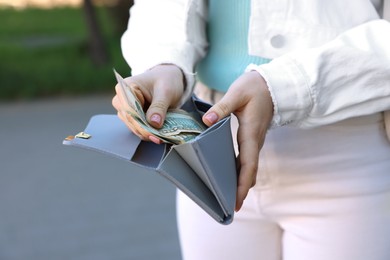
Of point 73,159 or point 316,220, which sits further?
point 73,159

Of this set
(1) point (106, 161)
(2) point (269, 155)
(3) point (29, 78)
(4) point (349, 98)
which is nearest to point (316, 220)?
(2) point (269, 155)

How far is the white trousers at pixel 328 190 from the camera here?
3.84 feet

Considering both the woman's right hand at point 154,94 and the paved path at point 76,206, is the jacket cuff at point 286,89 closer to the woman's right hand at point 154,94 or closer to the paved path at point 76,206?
the woman's right hand at point 154,94

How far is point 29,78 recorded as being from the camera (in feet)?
24.9

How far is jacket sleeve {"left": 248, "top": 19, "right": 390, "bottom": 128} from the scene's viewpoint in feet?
3.45

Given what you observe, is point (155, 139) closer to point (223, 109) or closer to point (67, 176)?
point (223, 109)

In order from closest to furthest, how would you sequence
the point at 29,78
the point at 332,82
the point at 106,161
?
the point at 332,82 < the point at 106,161 < the point at 29,78

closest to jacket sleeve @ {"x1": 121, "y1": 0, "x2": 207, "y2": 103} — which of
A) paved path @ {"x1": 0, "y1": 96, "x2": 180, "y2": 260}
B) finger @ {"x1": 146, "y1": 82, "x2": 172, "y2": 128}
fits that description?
finger @ {"x1": 146, "y1": 82, "x2": 172, "y2": 128}

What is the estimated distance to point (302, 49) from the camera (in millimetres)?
1147

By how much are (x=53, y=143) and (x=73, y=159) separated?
0.59 meters

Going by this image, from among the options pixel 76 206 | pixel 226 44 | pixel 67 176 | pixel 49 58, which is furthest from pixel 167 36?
pixel 49 58

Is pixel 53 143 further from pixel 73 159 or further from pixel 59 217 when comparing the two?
pixel 59 217

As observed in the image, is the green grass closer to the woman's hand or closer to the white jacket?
the white jacket

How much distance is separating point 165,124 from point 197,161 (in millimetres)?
108
